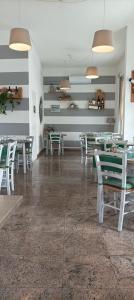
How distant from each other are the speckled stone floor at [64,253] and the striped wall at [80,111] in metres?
7.13

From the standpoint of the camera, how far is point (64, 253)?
272cm

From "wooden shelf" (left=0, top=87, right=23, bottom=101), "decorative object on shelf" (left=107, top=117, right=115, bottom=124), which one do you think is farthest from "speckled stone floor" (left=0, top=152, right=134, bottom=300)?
"decorative object on shelf" (left=107, top=117, right=115, bottom=124)

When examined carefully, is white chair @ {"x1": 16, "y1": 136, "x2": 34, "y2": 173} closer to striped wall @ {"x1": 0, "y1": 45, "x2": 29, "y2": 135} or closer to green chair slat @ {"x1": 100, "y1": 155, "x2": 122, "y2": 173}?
striped wall @ {"x1": 0, "y1": 45, "x2": 29, "y2": 135}

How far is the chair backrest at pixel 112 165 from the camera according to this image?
3.21 metres

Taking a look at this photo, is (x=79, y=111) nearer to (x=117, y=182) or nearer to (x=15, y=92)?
(x=15, y=92)

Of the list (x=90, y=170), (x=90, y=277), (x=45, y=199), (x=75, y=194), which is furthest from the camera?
(x=90, y=170)

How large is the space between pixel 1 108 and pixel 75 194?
377cm

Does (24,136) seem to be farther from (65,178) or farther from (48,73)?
(48,73)

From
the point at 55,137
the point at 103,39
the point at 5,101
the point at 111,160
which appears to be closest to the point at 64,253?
the point at 111,160

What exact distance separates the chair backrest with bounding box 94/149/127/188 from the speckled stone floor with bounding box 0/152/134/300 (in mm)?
626

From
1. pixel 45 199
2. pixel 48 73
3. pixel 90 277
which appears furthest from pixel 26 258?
pixel 48 73

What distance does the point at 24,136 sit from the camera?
7.82 m

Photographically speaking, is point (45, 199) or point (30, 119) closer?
point (45, 199)

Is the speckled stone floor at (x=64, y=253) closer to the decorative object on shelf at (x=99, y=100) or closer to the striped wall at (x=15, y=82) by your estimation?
the striped wall at (x=15, y=82)
